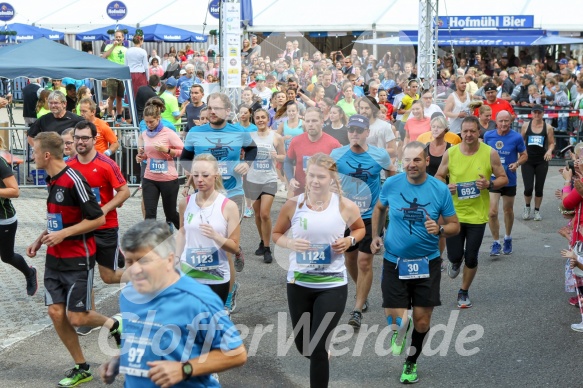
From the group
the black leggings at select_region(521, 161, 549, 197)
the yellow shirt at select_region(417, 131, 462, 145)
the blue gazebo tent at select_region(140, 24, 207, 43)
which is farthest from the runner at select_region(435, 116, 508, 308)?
the blue gazebo tent at select_region(140, 24, 207, 43)

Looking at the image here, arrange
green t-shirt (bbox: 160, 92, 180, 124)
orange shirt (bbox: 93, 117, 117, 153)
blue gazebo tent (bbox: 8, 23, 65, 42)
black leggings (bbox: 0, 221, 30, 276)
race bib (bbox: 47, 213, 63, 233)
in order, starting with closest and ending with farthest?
race bib (bbox: 47, 213, 63, 233) < black leggings (bbox: 0, 221, 30, 276) < orange shirt (bbox: 93, 117, 117, 153) < green t-shirt (bbox: 160, 92, 180, 124) < blue gazebo tent (bbox: 8, 23, 65, 42)

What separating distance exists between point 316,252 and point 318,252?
14mm

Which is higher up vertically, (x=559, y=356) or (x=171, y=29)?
(x=171, y=29)

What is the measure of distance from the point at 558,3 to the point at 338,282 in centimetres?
2673

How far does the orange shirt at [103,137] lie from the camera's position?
37.6 ft

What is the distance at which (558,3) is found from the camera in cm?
3014

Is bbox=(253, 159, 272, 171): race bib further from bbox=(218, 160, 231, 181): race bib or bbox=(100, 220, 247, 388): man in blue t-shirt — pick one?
bbox=(100, 220, 247, 388): man in blue t-shirt

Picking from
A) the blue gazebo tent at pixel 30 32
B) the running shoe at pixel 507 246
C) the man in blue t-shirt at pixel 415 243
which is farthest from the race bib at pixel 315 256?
the blue gazebo tent at pixel 30 32

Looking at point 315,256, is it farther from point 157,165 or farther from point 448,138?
point 448,138

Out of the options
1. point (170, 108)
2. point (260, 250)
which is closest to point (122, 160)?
point (170, 108)

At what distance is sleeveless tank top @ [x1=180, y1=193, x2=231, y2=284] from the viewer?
6297 millimetres

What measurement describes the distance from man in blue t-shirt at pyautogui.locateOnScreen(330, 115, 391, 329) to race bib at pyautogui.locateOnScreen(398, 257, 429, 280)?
1370mm

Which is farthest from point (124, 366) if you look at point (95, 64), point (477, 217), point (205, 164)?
point (95, 64)

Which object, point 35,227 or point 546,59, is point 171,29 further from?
point 35,227
